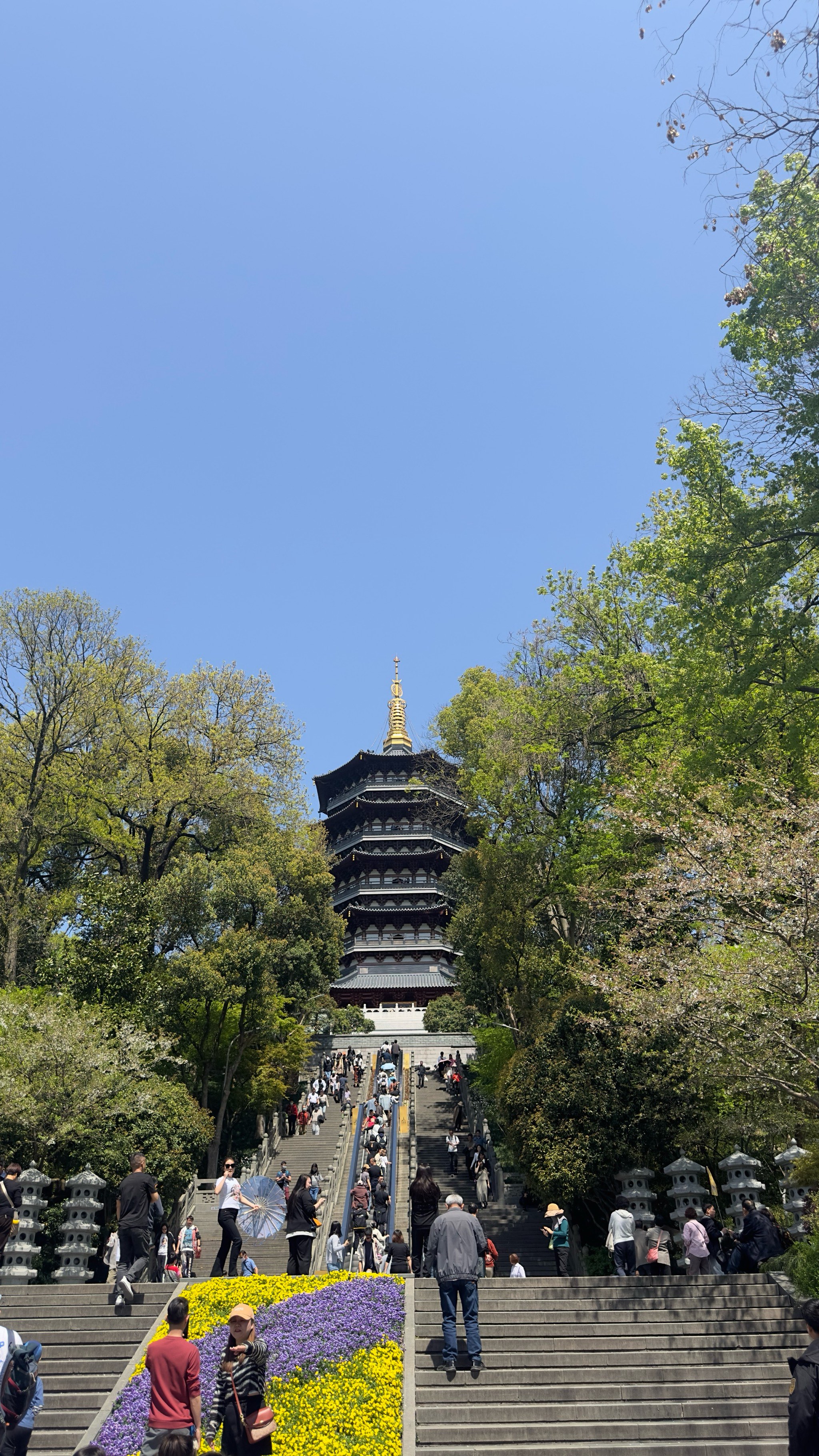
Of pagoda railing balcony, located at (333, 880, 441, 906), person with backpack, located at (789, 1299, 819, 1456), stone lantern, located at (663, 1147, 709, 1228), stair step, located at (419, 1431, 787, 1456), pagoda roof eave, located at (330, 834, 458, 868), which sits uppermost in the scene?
pagoda roof eave, located at (330, 834, 458, 868)

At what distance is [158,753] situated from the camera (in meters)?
26.7

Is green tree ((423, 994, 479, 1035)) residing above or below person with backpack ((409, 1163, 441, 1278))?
above

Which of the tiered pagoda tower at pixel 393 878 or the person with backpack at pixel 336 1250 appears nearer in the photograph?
the person with backpack at pixel 336 1250

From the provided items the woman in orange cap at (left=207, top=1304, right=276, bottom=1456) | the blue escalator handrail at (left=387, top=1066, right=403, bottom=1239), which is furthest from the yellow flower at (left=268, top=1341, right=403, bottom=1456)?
the blue escalator handrail at (left=387, top=1066, right=403, bottom=1239)

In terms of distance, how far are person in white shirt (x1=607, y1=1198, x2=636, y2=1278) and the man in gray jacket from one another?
3451 mm

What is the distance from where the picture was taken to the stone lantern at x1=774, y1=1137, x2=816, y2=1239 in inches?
435

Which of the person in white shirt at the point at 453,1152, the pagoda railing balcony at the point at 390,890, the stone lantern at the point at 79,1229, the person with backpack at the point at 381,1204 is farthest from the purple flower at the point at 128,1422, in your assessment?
the pagoda railing balcony at the point at 390,890

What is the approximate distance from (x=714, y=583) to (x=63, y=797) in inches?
737

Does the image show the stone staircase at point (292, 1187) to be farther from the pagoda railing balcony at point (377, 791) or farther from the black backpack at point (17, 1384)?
the pagoda railing balcony at point (377, 791)

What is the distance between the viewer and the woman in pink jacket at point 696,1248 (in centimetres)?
1070

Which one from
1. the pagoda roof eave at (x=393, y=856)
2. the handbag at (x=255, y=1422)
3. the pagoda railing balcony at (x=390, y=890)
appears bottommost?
the handbag at (x=255, y=1422)

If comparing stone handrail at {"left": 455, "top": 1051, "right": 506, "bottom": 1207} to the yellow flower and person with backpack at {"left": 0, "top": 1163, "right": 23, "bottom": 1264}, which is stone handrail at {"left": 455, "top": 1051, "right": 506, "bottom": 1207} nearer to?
the yellow flower

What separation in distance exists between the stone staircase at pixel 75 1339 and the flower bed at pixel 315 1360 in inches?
13.2

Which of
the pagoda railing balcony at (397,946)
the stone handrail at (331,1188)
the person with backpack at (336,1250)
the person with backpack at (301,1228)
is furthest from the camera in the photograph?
the pagoda railing balcony at (397,946)
